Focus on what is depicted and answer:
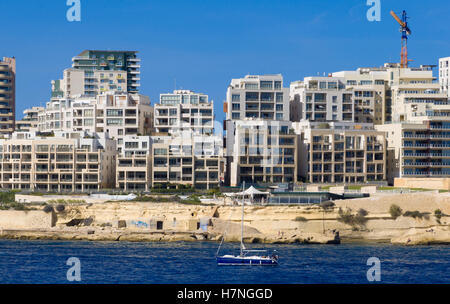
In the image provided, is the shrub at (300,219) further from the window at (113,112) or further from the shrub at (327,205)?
the window at (113,112)

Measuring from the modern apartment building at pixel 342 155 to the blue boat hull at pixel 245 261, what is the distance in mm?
55382

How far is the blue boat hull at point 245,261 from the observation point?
78.8 metres

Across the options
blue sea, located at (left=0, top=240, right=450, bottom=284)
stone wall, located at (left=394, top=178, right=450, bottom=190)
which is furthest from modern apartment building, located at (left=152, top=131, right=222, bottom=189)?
stone wall, located at (left=394, top=178, right=450, bottom=190)

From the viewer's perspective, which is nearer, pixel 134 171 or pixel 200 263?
pixel 200 263

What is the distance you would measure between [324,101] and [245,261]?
77.4 metres

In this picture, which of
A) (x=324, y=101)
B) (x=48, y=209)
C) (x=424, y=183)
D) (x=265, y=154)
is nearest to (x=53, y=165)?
(x=48, y=209)

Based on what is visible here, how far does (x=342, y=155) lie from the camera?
13612 cm

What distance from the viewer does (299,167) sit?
13850 cm

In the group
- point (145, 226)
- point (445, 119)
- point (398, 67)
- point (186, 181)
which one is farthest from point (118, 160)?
point (398, 67)

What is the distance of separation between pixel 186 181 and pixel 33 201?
77.1 feet

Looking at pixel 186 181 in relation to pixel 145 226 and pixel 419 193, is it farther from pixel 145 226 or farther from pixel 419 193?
pixel 419 193

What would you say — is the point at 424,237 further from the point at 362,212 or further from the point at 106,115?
the point at 106,115

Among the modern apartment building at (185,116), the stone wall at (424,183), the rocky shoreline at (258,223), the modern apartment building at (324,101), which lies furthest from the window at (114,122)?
the stone wall at (424,183)

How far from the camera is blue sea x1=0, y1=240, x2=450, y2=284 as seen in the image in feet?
228
